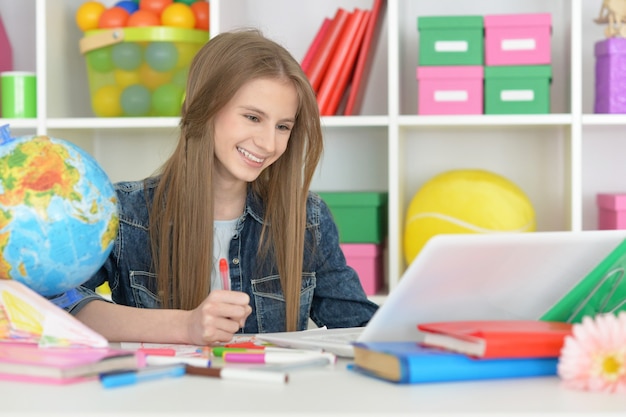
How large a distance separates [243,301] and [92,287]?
511 millimetres

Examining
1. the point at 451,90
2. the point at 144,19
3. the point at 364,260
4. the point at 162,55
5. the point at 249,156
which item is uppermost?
the point at 144,19

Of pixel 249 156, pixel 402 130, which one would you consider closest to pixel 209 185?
pixel 249 156

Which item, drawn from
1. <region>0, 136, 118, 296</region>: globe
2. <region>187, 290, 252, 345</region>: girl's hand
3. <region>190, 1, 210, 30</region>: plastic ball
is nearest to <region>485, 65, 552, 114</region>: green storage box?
<region>190, 1, 210, 30</region>: plastic ball

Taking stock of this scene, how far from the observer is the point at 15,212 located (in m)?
0.98

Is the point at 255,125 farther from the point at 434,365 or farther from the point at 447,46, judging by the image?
the point at 447,46

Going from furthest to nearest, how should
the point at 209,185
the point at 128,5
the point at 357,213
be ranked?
the point at 128,5 < the point at 357,213 < the point at 209,185

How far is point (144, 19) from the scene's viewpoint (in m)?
2.57

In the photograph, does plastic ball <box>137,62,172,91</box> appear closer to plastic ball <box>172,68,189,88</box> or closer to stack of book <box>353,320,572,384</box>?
plastic ball <box>172,68,189,88</box>

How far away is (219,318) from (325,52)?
4.95ft

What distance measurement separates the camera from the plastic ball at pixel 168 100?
2.54 meters

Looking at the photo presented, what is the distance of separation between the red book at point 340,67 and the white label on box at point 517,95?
0.42 m

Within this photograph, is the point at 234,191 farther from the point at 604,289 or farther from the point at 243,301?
the point at 604,289

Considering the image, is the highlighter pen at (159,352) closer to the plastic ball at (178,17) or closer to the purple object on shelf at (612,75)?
the plastic ball at (178,17)

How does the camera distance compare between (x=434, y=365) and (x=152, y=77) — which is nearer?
(x=434, y=365)
